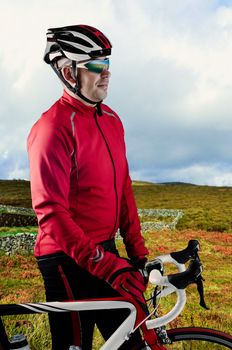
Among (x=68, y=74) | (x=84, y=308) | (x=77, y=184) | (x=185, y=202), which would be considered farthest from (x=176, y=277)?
(x=185, y=202)

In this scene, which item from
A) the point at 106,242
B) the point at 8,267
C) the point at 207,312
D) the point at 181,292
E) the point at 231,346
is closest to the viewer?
the point at 181,292

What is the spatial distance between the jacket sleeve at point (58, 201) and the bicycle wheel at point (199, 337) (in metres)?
0.75

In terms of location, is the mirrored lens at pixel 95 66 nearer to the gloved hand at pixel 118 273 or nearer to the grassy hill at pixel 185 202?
the gloved hand at pixel 118 273

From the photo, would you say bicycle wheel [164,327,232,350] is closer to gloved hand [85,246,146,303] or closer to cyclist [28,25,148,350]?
cyclist [28,25,148,350]

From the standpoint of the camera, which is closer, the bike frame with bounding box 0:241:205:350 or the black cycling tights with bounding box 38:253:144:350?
the bike frame with bounding box 0:241:205:350

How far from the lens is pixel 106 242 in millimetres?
4004

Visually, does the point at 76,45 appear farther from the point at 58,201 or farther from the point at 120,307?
the point at 120,307

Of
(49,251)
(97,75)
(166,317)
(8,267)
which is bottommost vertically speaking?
(8,267)

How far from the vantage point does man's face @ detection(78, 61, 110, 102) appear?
3.90 meters

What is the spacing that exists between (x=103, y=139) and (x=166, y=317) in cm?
129

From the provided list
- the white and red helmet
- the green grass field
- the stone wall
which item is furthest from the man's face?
the stone wall

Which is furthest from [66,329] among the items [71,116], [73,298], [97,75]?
[97,75]

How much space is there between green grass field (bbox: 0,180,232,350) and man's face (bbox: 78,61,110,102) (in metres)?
3.40

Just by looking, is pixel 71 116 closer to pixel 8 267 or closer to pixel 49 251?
pixel 49 251
